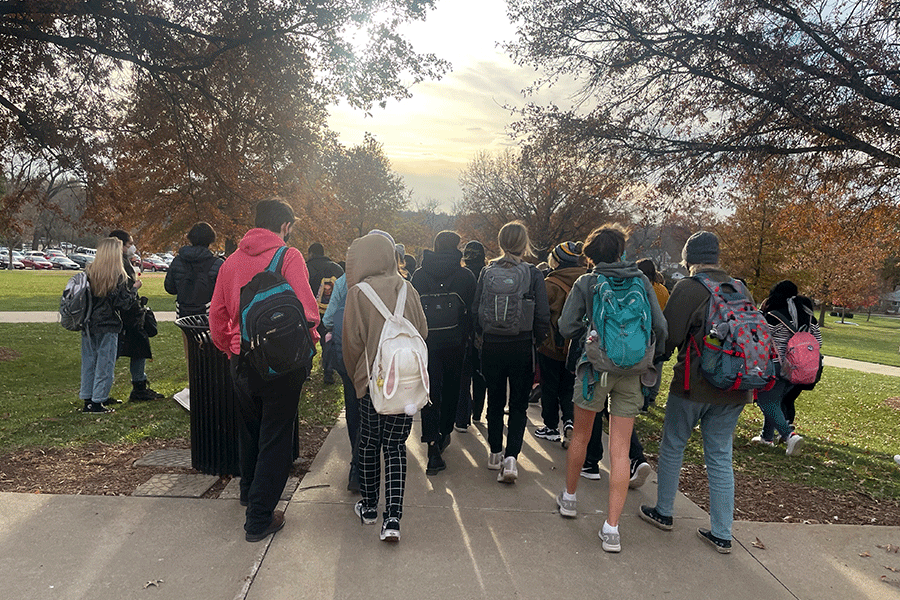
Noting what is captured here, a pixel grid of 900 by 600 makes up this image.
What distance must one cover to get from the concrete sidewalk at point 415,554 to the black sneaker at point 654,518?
0.06 m

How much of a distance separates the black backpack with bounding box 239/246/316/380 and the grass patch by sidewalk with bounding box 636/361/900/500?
3917 mm

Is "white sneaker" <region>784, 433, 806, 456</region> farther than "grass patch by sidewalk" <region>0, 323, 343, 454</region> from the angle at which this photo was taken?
Yes

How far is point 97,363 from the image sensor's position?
20.1 feet

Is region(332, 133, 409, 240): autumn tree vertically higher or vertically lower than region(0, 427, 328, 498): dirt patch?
higher

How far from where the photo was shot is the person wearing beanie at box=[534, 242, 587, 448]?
4.86 m

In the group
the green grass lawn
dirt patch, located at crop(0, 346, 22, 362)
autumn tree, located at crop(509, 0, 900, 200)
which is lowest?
the green grass lawn

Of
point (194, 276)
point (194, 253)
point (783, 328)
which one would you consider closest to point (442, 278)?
point (194, 253)

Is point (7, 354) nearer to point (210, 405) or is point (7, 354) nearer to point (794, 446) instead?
point (210, 405)

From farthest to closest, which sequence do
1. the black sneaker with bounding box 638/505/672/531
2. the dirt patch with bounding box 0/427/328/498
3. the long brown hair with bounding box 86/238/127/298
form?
the long brown hair with bounding box 86/238/127/298 < the dirt patch with bounding box 0/427/328/498 < the black sneaker with bounding box 638/505/672/531

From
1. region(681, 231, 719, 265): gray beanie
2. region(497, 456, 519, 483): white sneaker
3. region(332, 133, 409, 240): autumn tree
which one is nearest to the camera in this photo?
region(681, 231, 719, 265): gray beanie

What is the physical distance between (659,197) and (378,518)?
7329 mm

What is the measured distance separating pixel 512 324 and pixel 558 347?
3.22 ft

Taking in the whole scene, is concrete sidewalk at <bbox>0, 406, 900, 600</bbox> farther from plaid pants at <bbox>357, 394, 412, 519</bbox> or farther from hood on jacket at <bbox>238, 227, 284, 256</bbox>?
hood on jacket at <bbox>238, 227, 284, 256</bbox>

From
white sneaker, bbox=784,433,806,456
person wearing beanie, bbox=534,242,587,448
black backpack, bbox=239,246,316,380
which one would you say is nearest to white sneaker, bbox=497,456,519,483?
person wearing beanie, bbox=534,242,587,448
